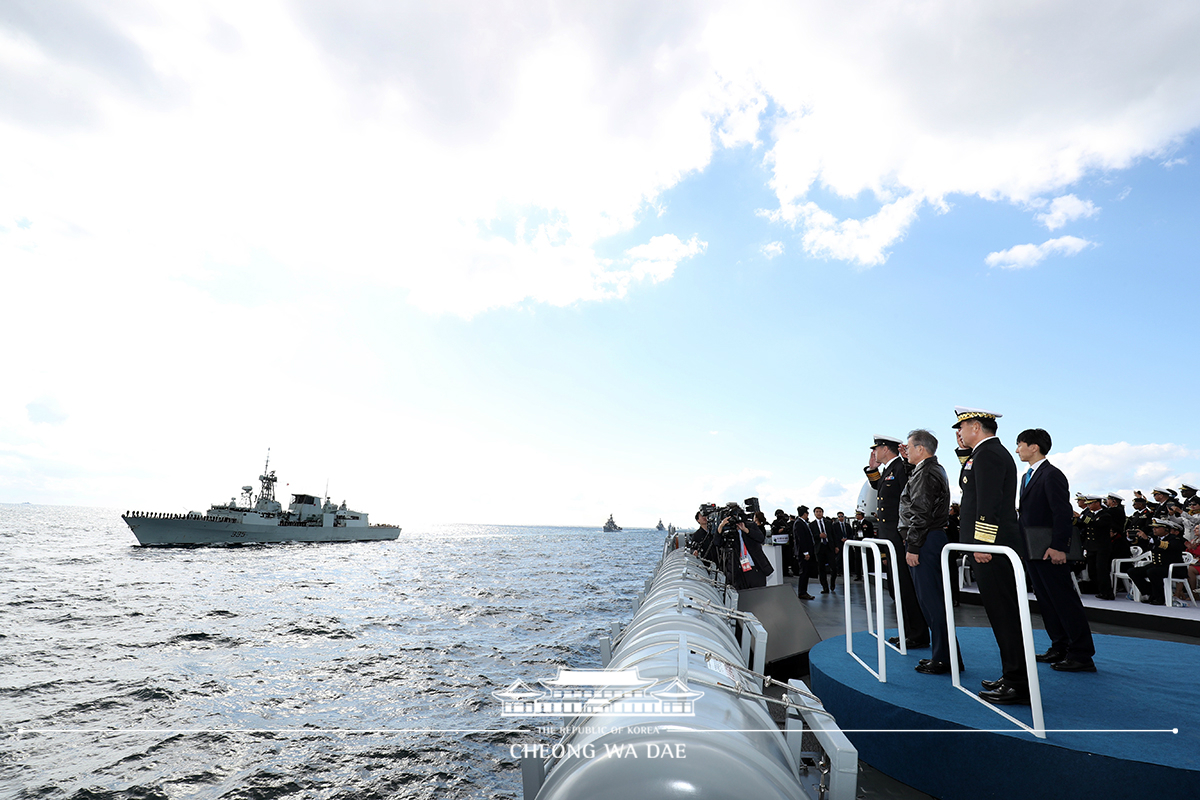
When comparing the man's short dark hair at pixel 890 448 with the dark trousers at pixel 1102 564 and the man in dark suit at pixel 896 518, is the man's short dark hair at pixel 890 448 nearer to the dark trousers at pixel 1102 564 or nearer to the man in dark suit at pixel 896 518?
the man in dark suit at pixel 896 518

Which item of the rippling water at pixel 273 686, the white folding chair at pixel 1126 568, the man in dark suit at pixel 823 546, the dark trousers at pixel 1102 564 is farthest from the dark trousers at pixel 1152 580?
the rippling water at pixel 273 686

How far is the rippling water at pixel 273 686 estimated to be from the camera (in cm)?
→ 650

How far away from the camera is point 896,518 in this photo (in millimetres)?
5000

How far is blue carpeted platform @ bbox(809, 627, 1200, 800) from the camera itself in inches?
98.1

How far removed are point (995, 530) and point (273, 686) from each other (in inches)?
477

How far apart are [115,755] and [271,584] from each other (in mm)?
24621

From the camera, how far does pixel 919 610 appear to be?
4.86 meters

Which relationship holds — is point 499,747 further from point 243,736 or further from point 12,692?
point 12,692

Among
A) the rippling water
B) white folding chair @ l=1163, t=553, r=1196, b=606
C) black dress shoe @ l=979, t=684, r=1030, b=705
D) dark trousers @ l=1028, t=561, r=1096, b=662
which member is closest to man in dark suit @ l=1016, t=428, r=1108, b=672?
dark trousers @ l=1028, t=561, r=1096, b=662

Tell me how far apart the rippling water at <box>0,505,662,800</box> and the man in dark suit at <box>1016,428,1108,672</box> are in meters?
5.41

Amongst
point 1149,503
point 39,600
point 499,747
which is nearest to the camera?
point 499,747

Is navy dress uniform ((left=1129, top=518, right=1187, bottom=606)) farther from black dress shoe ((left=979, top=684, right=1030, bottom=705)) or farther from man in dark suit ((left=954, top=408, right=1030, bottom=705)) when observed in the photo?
black dress shoe ((left=979, top=684, right=1030, bottom=705))

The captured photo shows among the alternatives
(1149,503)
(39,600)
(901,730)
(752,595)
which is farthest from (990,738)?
(39,600)

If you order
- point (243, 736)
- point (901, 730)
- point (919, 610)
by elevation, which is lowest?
point (243, 736)
